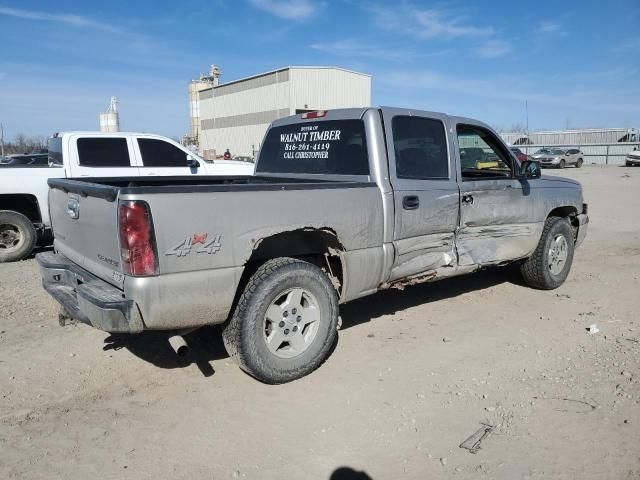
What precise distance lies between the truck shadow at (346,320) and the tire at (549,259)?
46cm

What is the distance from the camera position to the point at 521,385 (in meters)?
3.78

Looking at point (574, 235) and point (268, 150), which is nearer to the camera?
point (268, 150)

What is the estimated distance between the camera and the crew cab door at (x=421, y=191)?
445cm

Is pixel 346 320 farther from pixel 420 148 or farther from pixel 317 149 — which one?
pixel 420 148

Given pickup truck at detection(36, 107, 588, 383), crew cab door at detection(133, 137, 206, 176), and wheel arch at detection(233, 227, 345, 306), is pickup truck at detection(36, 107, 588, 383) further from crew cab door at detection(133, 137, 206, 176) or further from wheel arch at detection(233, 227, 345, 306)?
crew cab door at detection(133, 137, 206, 176)

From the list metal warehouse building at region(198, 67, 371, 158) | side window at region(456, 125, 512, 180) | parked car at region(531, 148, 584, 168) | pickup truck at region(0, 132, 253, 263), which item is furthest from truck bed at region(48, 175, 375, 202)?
parked car at region(531, 148, 584, 168)

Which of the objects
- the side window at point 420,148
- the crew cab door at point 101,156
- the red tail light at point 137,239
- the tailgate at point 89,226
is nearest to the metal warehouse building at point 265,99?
the crew cab door at point 101,156

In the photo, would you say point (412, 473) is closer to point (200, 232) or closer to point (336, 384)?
point (336, 384)

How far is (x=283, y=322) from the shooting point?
381 centimetres

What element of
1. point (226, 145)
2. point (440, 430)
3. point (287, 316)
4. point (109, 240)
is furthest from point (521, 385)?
point (226, 145)

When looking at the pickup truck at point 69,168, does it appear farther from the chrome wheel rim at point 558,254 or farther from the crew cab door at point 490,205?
the chrome wheel rim at point 558,254

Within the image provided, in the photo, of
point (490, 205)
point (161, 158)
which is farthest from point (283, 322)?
point (161, 158)

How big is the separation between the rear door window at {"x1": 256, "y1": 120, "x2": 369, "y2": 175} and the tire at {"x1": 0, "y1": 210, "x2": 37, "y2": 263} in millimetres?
4567

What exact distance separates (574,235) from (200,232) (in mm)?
5194
